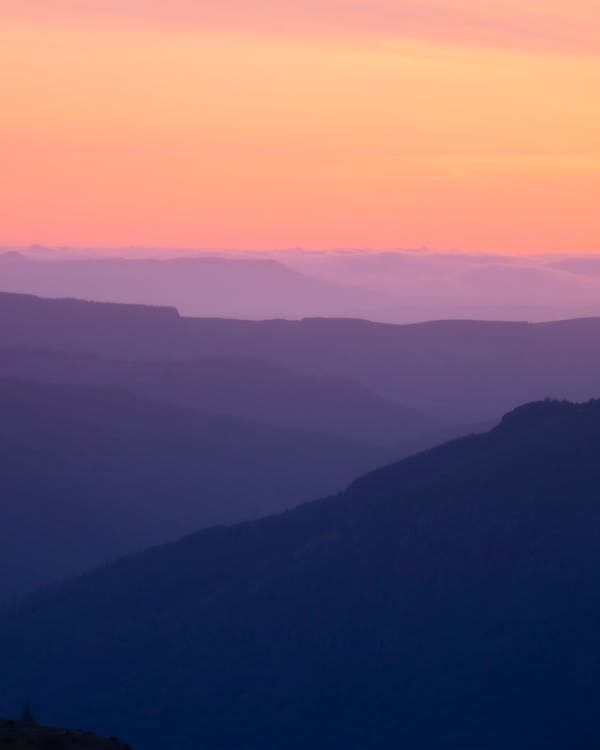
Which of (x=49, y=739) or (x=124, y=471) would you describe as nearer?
(x=49, y=739)

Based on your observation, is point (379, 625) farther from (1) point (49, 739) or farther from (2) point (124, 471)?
(2) point (124, 471)

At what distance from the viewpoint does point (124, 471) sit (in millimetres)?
156500

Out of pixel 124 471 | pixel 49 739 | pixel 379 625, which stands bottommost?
pixel 124 471

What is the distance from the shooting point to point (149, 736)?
6981cm

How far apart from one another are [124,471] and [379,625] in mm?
85034

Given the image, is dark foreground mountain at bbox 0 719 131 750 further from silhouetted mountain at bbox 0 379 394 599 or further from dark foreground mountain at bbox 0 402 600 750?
silhouetted mountain at bbox 0 379 394 599

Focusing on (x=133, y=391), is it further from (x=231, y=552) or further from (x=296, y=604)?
(x=296, y=604)

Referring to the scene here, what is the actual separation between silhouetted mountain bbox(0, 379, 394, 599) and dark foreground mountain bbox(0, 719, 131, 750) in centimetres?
9229

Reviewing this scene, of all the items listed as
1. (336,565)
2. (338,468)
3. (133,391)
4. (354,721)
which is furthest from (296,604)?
(133,391)

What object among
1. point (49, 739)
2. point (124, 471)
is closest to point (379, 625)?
point (49, 739)

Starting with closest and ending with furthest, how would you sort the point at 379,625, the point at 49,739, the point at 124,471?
the point at 49,739 → the point at 379,625 → the point at 124,471

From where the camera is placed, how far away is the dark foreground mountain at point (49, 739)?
26.6 m

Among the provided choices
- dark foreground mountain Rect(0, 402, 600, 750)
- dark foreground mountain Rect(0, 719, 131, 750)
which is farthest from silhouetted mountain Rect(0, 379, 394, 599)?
dark foreground mountain Rect(0, 719, 131, 750)

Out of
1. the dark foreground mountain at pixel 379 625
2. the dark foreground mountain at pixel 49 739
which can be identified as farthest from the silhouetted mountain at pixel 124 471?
the dark foreground mountain at pixel 49 739
